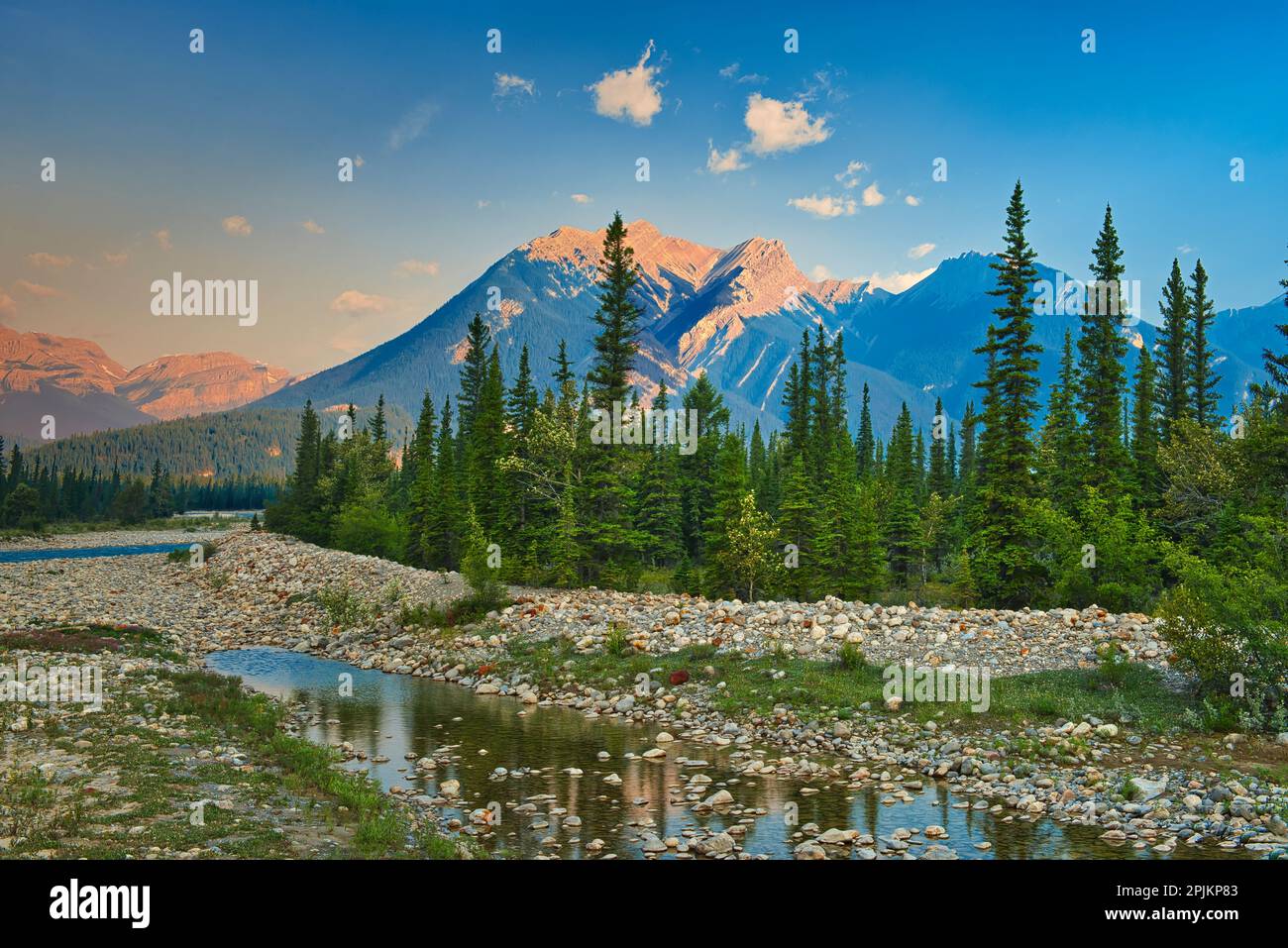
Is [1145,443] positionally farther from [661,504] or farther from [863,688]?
[863,688]

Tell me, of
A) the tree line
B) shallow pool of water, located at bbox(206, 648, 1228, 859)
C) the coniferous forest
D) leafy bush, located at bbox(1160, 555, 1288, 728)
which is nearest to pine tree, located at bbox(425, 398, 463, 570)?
the coniferous forest

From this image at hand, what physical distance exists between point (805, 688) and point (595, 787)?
8.46 meters

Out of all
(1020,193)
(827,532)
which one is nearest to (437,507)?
(827,532)

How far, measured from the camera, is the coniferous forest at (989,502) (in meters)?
34.2

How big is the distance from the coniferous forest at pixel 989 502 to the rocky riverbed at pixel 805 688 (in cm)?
379

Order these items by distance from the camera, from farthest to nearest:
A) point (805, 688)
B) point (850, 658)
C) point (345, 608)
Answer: point (345, 608) → point (850, 658) → point (805, 688)

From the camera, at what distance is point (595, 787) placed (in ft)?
54.3

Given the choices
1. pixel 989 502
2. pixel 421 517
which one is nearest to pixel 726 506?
pixel 989 502
